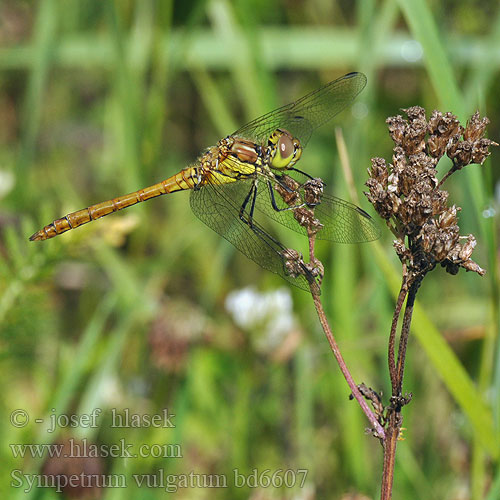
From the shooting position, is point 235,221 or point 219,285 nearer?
point 235,221

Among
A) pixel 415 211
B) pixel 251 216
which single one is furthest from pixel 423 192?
pixel 251 216

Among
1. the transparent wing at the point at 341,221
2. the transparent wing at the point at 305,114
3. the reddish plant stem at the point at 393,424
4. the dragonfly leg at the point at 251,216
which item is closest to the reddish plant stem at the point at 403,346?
the reddish plant stem at the point at 393,424

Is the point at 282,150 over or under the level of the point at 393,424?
over

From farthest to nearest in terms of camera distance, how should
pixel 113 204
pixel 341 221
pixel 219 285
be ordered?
pixel 219 285
pixel 113 204
pixel 341 221

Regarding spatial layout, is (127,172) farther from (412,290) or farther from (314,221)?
(412,290)

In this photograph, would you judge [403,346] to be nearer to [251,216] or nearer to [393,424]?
[393,424]

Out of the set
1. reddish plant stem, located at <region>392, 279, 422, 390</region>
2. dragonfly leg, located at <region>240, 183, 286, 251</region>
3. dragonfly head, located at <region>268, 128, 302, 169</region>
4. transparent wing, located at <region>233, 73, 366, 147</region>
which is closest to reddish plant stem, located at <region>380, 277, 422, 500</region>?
reddish plant stem, located at <region>392, 279, 422, 390</region>

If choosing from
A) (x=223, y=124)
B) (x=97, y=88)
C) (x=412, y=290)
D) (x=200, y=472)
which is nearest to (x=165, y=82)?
(x=223, y=124)
